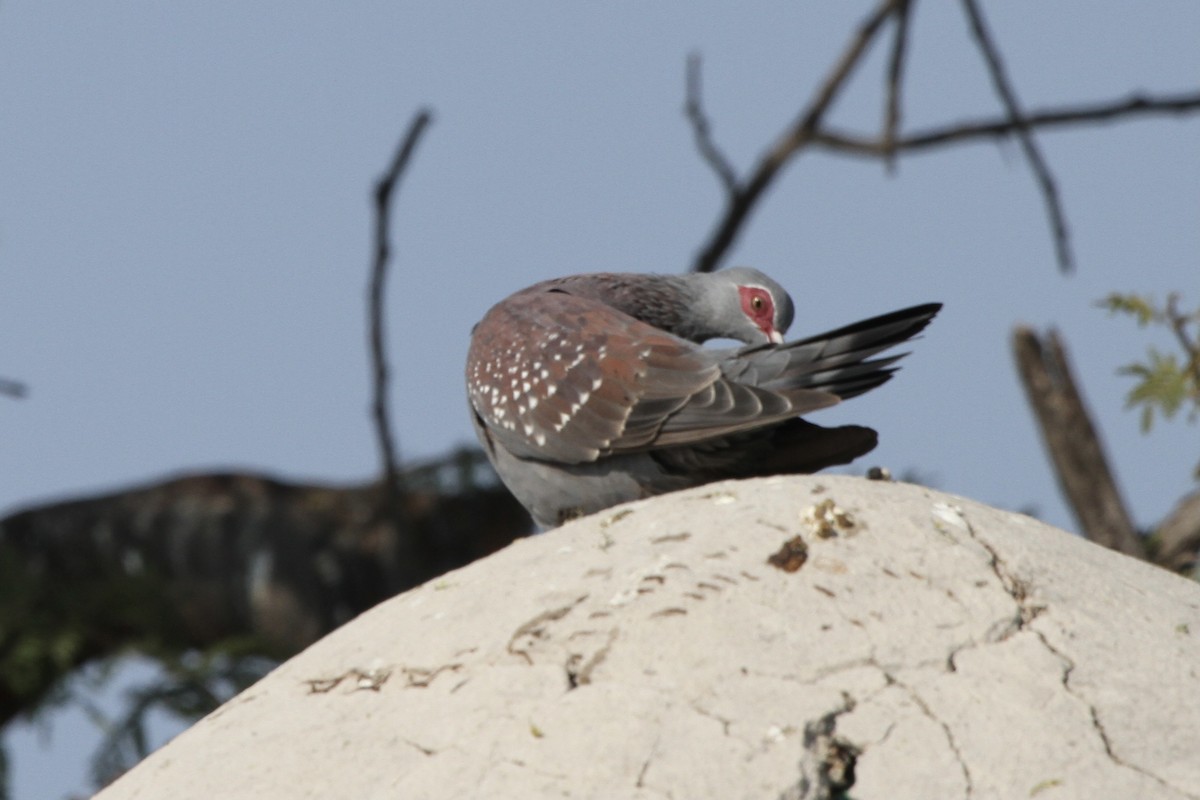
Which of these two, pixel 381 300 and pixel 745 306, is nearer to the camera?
pixel 745 306

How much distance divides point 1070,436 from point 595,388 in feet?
11.5

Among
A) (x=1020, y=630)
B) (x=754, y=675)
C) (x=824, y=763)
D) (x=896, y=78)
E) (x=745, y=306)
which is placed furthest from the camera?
(x=896, y=78)

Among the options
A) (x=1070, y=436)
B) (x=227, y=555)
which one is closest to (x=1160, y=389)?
(x=1070, y=436)

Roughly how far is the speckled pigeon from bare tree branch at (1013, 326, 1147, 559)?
8.73 ft

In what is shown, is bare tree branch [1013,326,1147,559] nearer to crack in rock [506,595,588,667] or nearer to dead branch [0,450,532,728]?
dead branch [0,450,532,728]

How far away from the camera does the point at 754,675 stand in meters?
3.65

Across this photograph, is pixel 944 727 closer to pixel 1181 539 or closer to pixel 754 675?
pixel 754 675

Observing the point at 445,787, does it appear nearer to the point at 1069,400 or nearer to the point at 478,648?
the point at 478,648

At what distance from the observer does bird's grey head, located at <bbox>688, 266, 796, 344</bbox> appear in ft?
17.7

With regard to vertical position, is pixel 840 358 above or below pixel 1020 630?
above

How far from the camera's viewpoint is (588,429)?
16.1 ft

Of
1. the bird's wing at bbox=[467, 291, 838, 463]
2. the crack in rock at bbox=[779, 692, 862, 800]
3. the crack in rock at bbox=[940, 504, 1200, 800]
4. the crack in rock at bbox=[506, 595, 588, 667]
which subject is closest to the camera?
the crack in rock at bbox=[779, 692, 862, 800]

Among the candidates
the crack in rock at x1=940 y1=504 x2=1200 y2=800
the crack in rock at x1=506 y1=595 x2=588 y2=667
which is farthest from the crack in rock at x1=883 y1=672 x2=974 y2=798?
the crack in rock at x1=506 y1=595 x2=588 y2=667

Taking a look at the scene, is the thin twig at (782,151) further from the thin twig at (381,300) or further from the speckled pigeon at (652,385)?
the speckled pigeon at (652,385)
